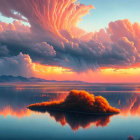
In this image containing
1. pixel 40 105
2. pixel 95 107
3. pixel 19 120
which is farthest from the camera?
pixel 40 105

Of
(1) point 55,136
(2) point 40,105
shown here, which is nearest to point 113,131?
(1) point 55,136

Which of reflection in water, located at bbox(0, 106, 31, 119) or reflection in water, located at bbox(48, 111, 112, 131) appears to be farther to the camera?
reflection in water, located at bbox(0, 106, 31, 119)

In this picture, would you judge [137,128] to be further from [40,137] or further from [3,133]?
[3,133]

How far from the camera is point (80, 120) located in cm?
6581

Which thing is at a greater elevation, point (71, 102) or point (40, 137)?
point (71, 102)

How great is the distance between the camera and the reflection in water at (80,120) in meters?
59.6

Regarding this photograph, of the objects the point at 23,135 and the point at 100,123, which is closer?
the point at 23,135

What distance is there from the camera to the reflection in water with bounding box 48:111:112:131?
196 feet

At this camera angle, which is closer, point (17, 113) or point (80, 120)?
point (80, 120)

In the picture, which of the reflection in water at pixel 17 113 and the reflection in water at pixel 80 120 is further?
the reflection in water at pixel 17 113

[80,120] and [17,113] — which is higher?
[80,120]

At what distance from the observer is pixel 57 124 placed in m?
60.8

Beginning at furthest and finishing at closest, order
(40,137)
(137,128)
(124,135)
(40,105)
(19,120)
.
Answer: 1. (40,105)
2. (19,120)
3. (137,128)
4. (124,135)
5. (40,137)

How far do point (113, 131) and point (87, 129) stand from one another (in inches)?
271
